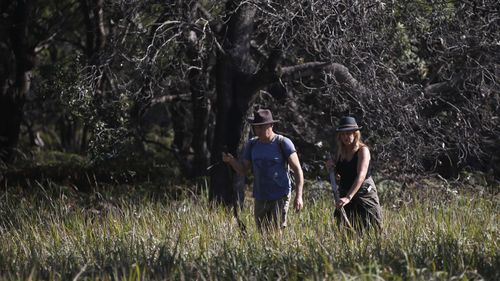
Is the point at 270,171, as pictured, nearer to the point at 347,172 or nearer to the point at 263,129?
the point at 263,129

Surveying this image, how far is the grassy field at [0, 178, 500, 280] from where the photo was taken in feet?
26.0

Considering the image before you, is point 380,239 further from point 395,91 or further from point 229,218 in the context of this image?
point 395,91

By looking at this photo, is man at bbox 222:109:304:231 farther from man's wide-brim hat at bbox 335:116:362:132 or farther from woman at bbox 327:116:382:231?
man's wide-brim hat at bbox 335:116:362:132

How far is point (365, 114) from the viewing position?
13312 millimetres

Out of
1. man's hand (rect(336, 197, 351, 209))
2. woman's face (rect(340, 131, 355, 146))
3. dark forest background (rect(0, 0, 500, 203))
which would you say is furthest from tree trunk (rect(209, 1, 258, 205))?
man's hand (rect(336, 197, 351, 209))

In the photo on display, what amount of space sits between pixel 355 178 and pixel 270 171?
A: 88 centimetres

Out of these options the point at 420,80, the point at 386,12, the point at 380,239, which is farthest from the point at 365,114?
the point at 380,239

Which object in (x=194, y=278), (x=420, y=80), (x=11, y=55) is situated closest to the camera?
(x=194, y=278)

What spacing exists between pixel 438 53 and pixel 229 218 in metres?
4.80

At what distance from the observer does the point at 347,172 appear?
9602mm

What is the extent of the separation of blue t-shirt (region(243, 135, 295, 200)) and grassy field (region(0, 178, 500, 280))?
0.43 meters

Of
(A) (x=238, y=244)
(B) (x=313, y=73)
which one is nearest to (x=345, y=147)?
(A) (x=238, y=244)

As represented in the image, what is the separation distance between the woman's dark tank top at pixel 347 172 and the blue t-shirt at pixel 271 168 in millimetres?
502

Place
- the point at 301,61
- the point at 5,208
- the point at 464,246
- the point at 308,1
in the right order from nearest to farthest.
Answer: the point at 464,246 < the point at 308,1 < the point at 5,208 < the point at 301,61
